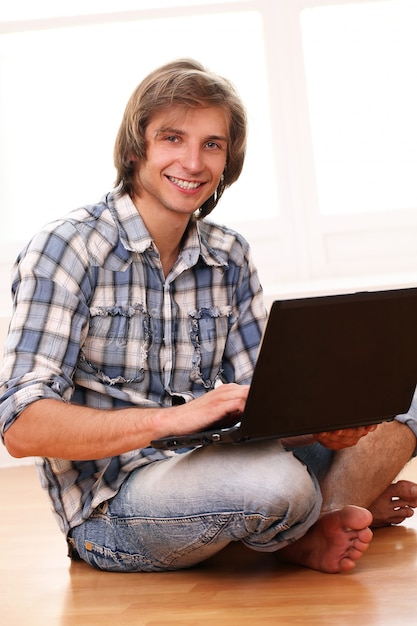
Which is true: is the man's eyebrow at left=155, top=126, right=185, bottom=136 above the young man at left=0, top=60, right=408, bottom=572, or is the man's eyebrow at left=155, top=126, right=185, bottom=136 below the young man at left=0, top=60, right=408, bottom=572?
above

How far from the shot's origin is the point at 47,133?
4.79 m

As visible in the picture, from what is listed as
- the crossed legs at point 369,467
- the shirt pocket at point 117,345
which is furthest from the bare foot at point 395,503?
the shirt pocket at point 117,345

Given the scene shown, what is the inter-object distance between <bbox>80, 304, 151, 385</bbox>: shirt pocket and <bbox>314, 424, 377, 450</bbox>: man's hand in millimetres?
424

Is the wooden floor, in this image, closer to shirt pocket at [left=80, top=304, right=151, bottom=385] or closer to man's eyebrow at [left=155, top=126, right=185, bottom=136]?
shirt pocket at [left=80, top=304, right=151, bottom=385]

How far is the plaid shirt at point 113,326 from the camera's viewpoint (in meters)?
2.06

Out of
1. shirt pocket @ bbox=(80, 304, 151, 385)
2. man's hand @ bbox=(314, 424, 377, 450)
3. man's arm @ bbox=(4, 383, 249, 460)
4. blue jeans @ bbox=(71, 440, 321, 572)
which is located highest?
shirt pocket @ bbox=(80, 304, 151, 385)

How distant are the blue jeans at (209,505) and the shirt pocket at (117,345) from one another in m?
0.21

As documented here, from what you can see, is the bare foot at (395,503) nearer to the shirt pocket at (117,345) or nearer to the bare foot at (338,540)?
the bare foot at (338,540)

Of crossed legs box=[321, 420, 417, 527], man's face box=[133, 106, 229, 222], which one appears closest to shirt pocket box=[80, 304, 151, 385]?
man's face box=[133, 106, 229, 222]

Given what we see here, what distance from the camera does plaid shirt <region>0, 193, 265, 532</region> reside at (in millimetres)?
2062

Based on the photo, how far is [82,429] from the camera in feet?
6.43

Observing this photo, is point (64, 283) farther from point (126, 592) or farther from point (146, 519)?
point (126, 592)

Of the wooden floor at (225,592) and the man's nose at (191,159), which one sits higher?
the man's nose at (191,159)

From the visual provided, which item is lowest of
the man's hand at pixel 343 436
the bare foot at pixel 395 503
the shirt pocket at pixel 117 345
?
the bare foot at pixel 395 503
